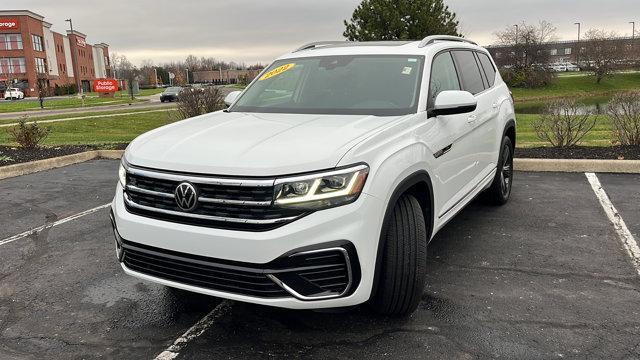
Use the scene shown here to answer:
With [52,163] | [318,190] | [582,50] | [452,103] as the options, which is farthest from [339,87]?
[582,50]

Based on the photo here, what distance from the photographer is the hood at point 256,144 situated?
2871mm

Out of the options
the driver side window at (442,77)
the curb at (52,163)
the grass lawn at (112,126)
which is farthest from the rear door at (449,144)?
the grass lawn at (112,126)

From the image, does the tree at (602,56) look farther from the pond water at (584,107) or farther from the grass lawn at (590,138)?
the grass lawn at (590,138)

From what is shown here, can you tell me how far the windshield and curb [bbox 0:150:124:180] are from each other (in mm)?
6332

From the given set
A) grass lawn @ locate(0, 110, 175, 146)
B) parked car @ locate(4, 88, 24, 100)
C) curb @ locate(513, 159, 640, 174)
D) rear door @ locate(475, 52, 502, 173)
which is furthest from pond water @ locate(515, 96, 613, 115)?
parked car @ locate(4, 88, 24, 100)

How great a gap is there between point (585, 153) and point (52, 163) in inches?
376

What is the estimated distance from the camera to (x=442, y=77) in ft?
14.6

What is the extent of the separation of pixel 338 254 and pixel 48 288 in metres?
2.77

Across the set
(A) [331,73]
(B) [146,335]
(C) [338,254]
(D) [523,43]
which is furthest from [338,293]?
(D) [523,43]

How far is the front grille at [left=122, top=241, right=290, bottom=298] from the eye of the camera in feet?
9.35

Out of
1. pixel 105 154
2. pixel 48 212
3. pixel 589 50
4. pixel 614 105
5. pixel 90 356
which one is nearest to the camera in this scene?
pixel 90 356

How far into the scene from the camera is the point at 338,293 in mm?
2902

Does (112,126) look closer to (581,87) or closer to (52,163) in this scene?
(52,163)

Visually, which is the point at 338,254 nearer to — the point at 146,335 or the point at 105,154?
the point at 146,335
